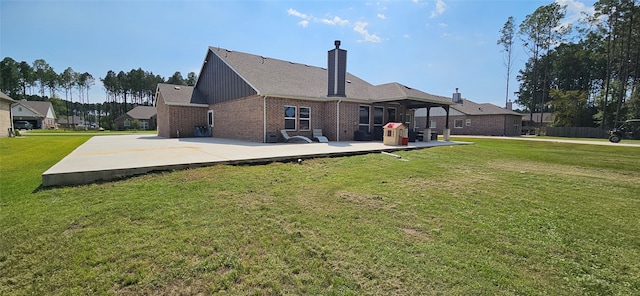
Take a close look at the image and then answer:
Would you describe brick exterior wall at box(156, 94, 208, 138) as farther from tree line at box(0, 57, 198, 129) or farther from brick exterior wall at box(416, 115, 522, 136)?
tree line at box(0, 57, 198, 129)

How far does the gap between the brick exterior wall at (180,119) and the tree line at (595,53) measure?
130 ft

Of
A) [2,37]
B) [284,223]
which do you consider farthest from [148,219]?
[2,37]

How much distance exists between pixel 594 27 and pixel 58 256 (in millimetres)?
46154

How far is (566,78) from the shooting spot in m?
49.3

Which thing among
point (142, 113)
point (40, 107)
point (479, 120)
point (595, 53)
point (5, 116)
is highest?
→ point (595, 53)

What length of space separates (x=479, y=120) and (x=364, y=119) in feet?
74.0

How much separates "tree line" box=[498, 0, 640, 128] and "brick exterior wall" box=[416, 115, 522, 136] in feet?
21.8

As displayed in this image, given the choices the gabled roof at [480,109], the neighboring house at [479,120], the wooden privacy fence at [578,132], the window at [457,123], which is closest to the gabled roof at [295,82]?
the neighboring house at [479,120]

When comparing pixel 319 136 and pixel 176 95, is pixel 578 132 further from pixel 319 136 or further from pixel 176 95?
pixel 176 95

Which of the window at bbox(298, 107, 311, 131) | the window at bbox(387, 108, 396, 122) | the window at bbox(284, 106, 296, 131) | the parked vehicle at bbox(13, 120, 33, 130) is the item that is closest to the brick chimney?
the window at bbox(298, 107, 311, 131)

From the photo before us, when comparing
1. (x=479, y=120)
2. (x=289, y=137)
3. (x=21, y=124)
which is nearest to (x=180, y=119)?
(x=289, y=137)

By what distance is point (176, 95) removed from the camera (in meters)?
19.5

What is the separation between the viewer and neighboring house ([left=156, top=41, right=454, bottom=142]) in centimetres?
1410

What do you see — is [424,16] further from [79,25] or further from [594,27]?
[594,27]
